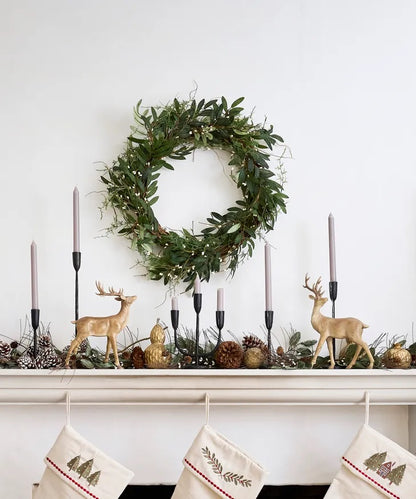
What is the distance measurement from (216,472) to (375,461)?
388 millimetres

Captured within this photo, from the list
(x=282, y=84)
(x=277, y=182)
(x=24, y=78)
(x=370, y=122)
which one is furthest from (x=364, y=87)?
(x=24, y=78)

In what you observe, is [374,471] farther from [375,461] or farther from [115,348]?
[115,348]

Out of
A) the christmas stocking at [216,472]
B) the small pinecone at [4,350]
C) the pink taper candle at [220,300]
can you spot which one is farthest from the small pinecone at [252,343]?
the small pinecone at [4,350]

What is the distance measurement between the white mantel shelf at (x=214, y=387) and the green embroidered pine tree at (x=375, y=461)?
140mm

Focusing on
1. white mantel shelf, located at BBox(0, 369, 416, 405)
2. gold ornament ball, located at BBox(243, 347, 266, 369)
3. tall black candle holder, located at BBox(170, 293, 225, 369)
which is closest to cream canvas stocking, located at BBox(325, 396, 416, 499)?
white mantel shelf, located at BBox(0, 369, 416, 405)

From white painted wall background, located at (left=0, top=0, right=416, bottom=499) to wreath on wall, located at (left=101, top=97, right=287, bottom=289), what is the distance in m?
0.05

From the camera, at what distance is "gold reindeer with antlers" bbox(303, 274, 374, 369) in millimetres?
1745

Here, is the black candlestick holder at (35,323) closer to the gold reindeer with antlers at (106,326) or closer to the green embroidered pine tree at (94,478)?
the gold reindeer with antlers at (106,326)

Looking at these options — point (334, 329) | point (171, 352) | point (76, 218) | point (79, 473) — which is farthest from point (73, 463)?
point (334, 329)

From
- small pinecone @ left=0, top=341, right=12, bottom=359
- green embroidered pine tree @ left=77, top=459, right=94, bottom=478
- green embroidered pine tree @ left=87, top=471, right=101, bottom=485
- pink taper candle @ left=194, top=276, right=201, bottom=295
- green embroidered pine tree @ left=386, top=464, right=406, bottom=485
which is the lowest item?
green embroidered pine tree @ left=87, top=471, right=101, bottom=485

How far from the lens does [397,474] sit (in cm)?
170

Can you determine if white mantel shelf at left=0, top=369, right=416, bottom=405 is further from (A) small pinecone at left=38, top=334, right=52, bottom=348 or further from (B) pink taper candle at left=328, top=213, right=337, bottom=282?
(B) pink taper candle at left=328, top=213, right=337, bottom=282

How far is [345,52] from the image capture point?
2043 mm

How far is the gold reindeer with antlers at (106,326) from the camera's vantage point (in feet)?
5.66
